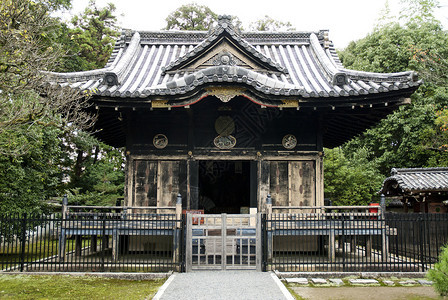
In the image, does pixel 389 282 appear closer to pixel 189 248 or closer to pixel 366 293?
pixel 366 293

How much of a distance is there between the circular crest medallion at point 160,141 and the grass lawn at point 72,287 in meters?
4.42

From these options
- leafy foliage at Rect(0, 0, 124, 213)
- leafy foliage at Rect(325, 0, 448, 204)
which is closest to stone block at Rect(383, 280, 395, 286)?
leafy foliage at Rect(0, 0, 124, 213)

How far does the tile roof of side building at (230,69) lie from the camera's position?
10469 mm

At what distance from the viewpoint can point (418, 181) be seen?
52.2ft

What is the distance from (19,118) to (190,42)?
30.4 feet

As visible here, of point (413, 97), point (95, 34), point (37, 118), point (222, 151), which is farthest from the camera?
point (95, 34)

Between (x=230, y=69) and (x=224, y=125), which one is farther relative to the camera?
(x=224, y=125)

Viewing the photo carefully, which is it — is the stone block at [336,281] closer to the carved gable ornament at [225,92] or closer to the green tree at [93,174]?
the carved gable ornament at [225,92]

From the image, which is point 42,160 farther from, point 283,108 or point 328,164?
point 328,164

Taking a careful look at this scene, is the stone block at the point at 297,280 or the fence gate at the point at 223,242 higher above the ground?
the fence gate at the point at 223,242

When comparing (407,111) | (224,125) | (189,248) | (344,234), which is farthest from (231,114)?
(407,111)

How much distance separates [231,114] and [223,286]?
578 centimetres

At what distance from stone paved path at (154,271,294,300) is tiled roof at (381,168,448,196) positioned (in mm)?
9476

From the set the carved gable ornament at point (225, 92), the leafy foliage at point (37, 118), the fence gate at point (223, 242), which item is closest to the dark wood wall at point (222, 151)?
the carved gable ornament at point (225, 92)
